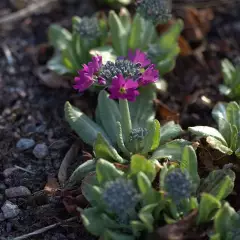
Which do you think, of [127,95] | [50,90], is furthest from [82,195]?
[50,90]

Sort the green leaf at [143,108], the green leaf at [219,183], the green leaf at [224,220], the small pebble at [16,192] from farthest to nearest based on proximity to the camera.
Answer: the green leaf at [143,108] → the small pebble at [16,192] → the green leaf at [219,183] → the green leaf at [224,220]

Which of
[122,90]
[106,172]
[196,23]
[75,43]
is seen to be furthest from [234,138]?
[196,23]

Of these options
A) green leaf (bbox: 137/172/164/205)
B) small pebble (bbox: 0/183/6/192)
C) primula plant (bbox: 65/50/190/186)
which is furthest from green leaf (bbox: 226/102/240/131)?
small pebble (bbox: 0/183/6/192)

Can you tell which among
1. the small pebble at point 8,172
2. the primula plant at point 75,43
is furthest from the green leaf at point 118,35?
the small pebble at point 8,172

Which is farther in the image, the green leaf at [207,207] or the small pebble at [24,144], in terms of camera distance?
the small pebble at [24,144]

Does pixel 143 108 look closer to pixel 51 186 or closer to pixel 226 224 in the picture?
pixel 51 186

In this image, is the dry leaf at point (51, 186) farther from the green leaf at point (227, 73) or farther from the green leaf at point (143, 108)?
the green leaf at point (227, 73)

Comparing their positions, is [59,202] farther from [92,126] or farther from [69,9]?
[69,9]

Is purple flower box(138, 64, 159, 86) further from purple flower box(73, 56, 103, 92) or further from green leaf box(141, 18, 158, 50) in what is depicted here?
green leaf box(141, 18, 158, 50)
